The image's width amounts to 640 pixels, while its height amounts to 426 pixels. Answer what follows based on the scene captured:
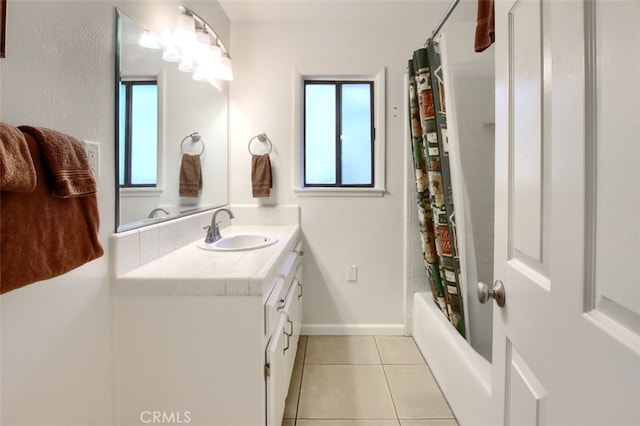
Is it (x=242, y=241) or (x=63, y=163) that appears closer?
(x=63, y=163)

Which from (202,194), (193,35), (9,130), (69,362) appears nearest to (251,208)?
(202,194)

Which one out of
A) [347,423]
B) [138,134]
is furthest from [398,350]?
[138,134]

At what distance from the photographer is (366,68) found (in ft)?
7.97

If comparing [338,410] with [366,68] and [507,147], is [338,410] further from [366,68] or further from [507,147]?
[366,68]

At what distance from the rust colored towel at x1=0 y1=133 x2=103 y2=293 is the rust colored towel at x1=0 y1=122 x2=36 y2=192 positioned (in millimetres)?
52

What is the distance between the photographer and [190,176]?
6.05 feet

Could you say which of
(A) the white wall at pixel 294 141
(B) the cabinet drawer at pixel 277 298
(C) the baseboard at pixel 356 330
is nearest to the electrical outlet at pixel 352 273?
(A) the white wall at pixel 294 141

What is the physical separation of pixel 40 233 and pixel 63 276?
0.24m

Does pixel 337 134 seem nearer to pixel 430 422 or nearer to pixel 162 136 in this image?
pixel 162 136

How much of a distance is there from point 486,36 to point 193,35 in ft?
Result: 4.75

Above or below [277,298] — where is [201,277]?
above

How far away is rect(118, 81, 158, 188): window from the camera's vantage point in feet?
3.95

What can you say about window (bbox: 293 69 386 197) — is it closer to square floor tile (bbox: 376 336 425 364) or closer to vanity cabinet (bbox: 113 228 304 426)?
square floor tile (bbox: 376 336 425 364)

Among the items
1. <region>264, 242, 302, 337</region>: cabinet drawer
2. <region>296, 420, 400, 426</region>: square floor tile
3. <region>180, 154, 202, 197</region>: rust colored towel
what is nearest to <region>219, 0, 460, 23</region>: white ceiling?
<region>180, 154, 202, 197</region>: rust colored towel
